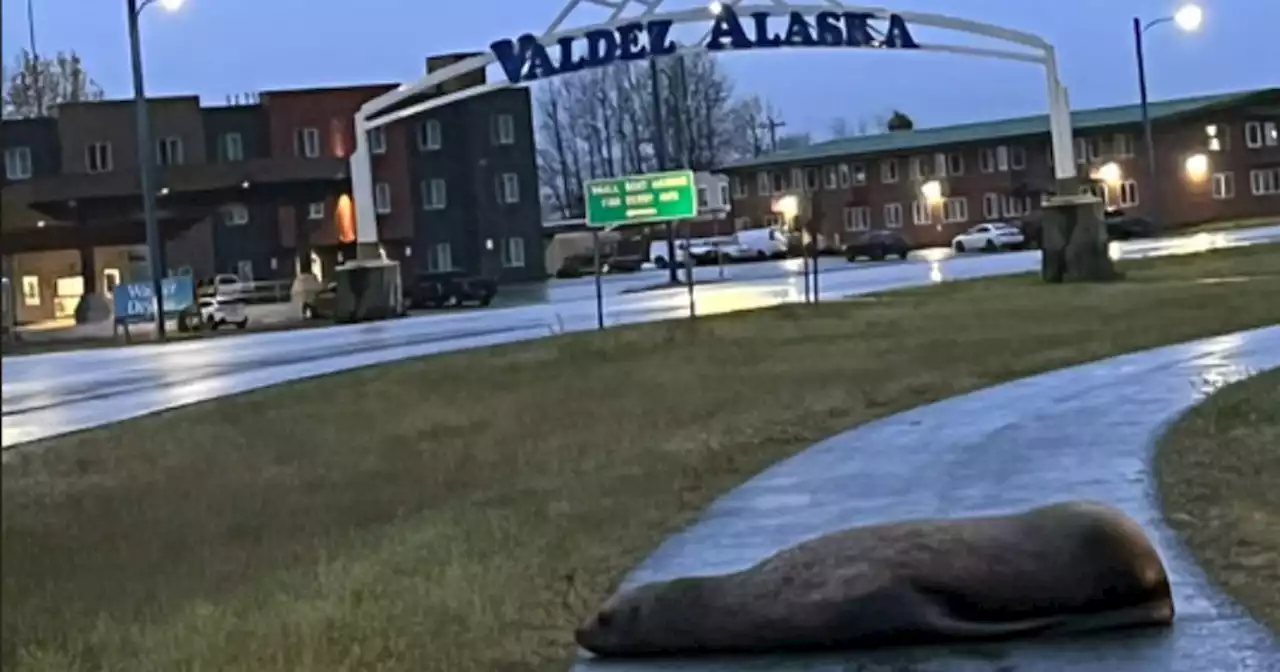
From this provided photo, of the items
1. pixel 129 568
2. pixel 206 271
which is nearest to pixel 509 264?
pixel 206 271

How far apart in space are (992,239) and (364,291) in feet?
119

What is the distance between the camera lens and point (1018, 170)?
88000 mm

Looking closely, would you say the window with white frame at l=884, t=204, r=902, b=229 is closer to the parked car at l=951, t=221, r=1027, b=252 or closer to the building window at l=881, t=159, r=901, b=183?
the building window at l=881, t=159, r=901, b=183

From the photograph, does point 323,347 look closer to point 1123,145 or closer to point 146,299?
point 146,299

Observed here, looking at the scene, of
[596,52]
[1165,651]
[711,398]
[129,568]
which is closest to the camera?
[1165,651]

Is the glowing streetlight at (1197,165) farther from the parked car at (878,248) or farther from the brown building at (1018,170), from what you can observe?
the parked car at (878,248)

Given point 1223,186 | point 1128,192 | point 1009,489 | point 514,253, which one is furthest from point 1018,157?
point 1009,489

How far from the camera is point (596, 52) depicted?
1474 inches

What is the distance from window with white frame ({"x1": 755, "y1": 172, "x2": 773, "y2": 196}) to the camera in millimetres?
97562

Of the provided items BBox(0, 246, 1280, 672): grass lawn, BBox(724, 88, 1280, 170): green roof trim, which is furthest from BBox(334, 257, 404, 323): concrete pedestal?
BBox(724, 88, 1280, 170): green roof trim

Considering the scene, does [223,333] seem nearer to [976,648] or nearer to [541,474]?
[541,474]

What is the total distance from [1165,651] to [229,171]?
6248cm

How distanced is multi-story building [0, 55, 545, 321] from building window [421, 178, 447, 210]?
42mm

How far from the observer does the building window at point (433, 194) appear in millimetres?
76250
